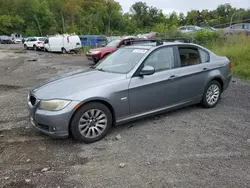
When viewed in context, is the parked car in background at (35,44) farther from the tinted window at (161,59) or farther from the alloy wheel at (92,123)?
the alloy wheel at (92,123)

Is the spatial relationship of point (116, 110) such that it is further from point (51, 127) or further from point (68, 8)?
point (68, 8)

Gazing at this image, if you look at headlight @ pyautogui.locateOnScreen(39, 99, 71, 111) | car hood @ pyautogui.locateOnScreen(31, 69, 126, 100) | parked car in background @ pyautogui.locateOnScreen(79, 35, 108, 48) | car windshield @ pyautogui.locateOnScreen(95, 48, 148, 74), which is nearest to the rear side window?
car windshield @ pyautogui.locateOnScreen(95, 48, 148, 74)

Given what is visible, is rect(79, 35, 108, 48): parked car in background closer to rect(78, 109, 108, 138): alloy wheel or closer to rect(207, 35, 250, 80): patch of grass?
rect(207, 35, 250, 80): patch of grass

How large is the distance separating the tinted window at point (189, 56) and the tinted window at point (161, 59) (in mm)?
277

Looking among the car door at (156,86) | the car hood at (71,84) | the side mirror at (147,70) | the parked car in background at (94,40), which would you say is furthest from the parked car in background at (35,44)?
the side mirror at (147,70)

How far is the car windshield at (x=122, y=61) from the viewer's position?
4.31 m

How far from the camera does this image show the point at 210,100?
5312 mm

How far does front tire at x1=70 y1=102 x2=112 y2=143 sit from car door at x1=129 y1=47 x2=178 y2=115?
0.54 meters

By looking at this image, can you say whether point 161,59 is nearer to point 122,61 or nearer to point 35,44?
point 122,61

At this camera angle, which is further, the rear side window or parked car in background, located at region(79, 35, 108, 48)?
parked car in background, located at region(79, 35, 108, 48)

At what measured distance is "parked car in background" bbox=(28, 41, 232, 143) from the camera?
357 centimetres

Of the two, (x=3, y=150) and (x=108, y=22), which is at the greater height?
(x=108, y=22)

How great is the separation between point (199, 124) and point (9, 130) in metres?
3.64

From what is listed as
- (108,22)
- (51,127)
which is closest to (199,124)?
(51,127)
